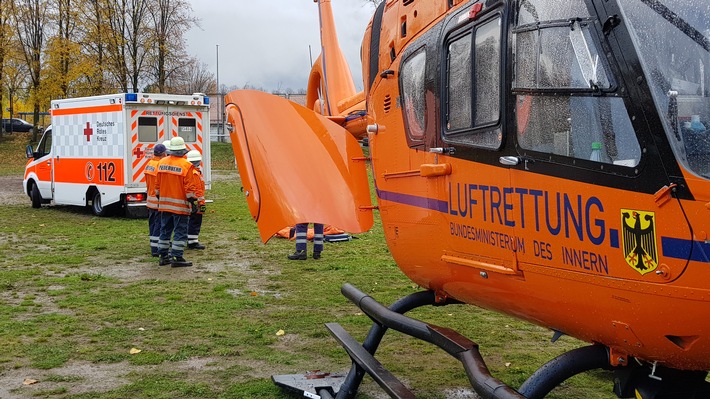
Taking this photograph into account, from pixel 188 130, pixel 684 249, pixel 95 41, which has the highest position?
pixel 95 41

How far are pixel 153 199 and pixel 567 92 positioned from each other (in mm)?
9181

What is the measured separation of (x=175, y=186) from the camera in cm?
1122

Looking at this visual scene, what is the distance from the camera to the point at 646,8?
2.94 meters

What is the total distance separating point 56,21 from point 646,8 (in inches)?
1677

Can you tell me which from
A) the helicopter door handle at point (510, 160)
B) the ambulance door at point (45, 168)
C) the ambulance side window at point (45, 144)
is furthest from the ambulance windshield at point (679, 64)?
the ambulance side window at point (45, 144)

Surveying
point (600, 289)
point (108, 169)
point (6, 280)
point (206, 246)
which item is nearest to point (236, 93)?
point (600, 289)

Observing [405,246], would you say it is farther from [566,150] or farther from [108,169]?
[108,169]

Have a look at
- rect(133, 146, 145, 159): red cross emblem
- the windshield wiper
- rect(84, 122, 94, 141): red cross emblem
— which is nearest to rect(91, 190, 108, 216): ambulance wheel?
rect(84, 122, 94, 141): red cross emblem

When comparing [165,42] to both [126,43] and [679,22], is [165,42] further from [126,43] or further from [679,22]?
[679,22]

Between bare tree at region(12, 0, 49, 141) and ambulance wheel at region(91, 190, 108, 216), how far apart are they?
2477 cm

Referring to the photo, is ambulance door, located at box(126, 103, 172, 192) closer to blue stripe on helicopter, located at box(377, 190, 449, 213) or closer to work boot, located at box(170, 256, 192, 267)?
work boot, located at box(170, 256, 192, 267)

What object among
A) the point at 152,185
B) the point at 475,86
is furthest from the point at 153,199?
the point at 475,86

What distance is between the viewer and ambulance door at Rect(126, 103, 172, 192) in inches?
659

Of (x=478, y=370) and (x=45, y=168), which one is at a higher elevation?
(x=45, y=168)
